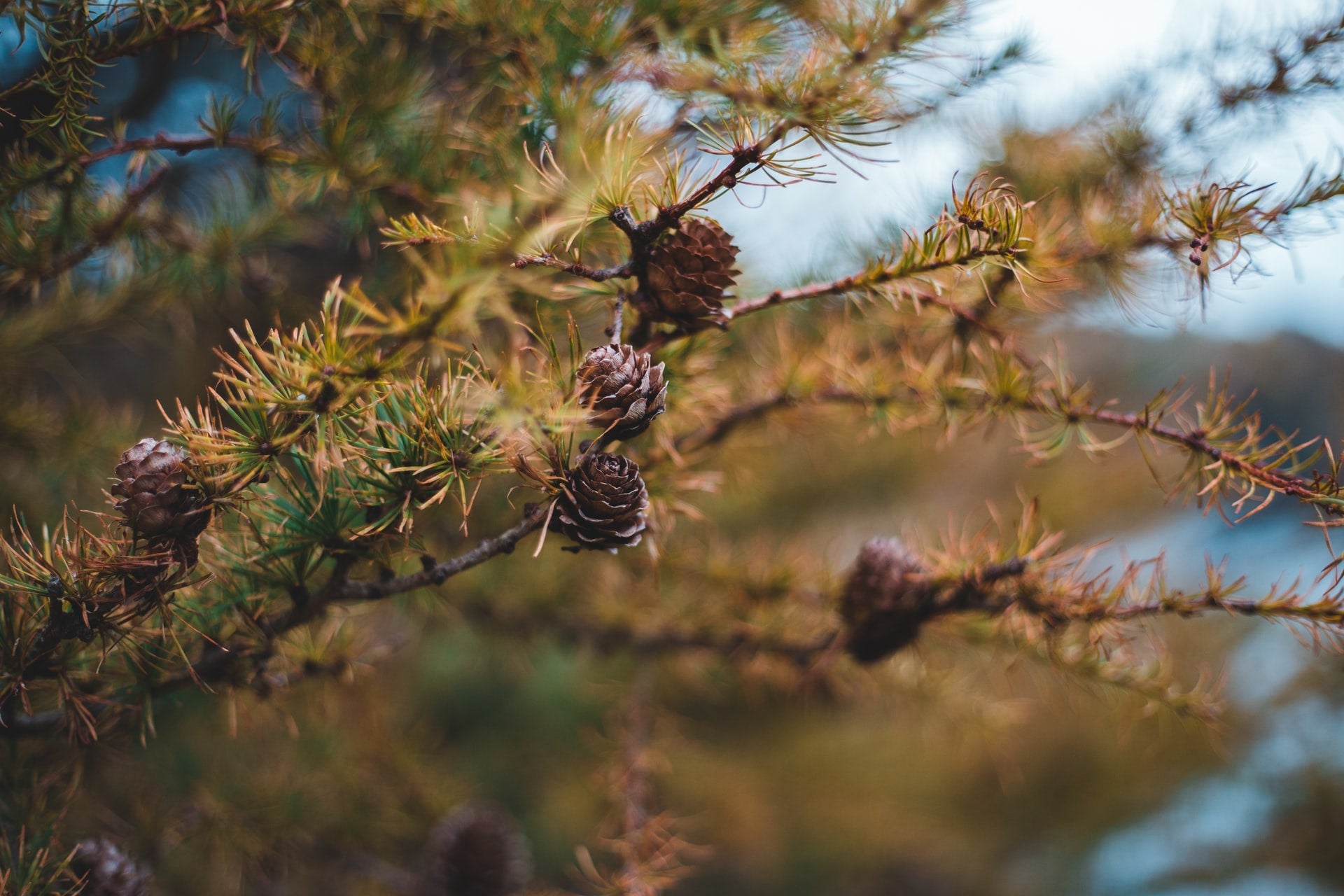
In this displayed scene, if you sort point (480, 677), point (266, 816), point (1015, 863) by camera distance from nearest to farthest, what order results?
point (266, 816) → point (480, 677) → point (1015, 863)

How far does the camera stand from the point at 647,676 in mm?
540

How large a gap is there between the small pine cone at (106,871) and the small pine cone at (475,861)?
21cm

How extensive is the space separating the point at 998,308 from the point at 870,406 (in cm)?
9

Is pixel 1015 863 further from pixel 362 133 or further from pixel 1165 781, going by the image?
pixel 362 133

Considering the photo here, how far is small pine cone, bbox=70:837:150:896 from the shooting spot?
1.05 feet

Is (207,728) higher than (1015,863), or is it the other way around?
(207,728)

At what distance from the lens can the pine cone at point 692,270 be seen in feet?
0.85

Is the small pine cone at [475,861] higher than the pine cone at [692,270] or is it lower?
lower

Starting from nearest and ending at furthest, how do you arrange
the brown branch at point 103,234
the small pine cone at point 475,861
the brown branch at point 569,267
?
the brown branch at point 569,267 < the brown branch at point 103,234 < the small pine cone at point 475,861

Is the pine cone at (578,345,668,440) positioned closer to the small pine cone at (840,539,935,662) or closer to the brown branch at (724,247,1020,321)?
the brown branch at (724,247,1020,321)

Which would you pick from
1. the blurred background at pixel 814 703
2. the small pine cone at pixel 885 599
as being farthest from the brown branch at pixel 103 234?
the small pine cone at pixel 885 599

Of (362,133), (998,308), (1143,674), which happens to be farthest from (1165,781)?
(362,133)

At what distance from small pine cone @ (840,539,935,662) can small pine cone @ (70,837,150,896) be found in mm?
364

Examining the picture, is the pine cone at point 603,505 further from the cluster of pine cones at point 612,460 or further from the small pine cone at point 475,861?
the small pine cone at point 475,861
